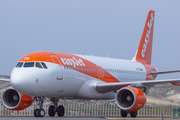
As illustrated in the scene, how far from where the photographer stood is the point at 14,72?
2042 cm

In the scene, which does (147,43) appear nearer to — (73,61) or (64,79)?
(73,61)

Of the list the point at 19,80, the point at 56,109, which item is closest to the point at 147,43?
the point at 56,109

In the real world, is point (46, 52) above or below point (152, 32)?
below

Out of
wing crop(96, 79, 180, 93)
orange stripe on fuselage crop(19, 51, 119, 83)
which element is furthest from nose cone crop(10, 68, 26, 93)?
wing crop(96, 79, 180, 93)

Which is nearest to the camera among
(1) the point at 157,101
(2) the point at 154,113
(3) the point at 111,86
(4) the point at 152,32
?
(3) the point at 111,86

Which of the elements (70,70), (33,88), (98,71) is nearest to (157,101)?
(98,71)

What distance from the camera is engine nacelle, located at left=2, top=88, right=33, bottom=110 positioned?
23.7 meters

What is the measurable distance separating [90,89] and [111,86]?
1339 mm

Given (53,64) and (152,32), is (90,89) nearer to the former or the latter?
(53,64)

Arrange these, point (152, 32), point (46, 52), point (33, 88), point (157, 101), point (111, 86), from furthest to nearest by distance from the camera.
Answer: point (152, 32)
point (157, 101)
point (111, 86)
point (46, 52)
point (33, 88)

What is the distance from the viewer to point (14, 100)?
2436 centimetres

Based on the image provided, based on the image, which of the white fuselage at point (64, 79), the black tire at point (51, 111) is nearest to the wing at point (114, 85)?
the white fuselage at point (64, 79)

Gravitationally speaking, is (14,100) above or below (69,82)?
below

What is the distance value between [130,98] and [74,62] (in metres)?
4.02
